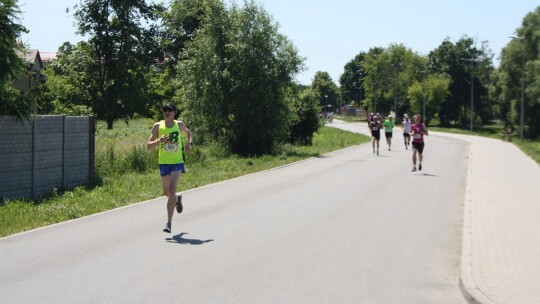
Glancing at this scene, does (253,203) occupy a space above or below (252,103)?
below

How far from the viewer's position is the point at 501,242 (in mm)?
8516

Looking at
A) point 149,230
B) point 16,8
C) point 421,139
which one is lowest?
point 149,230

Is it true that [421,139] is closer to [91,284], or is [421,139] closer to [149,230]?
[149,230]

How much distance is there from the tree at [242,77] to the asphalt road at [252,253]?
1517 centimetres

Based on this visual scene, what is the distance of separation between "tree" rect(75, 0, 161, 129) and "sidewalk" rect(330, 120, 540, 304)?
137 feet

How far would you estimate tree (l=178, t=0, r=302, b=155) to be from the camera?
28.8m

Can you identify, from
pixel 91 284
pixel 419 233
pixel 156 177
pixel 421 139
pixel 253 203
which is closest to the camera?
pixel 91 284

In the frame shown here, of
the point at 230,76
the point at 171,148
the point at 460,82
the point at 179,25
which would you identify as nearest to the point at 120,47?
the point at 179,25

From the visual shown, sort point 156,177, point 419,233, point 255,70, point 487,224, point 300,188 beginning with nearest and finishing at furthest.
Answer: point 419,233 → point 487,224 → point 300,188 → point 156,177 → point 255,70

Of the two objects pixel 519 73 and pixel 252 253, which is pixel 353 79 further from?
pixel 252 253

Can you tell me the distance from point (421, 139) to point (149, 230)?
1278 cm

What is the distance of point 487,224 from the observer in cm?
1013

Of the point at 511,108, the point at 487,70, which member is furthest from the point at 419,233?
the point at 487,70

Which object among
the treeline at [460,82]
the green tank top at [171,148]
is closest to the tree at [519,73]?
the treeline at [460,82]
